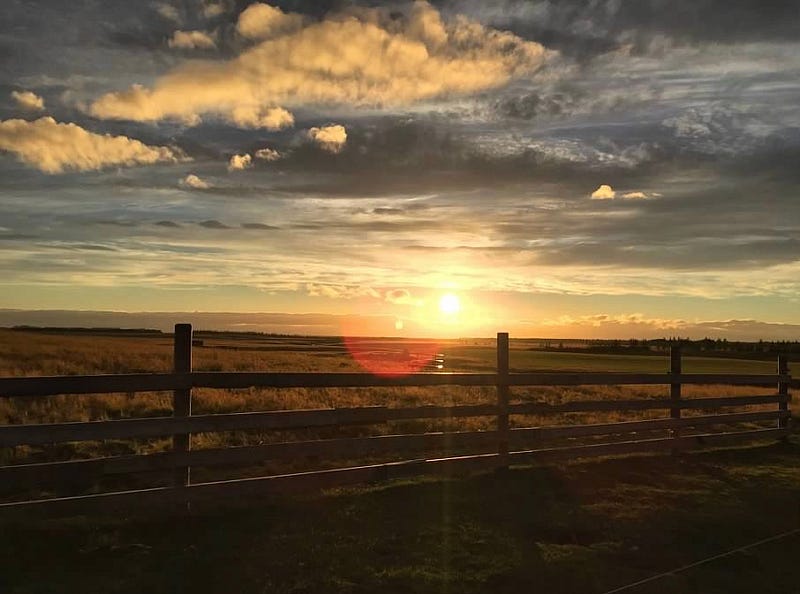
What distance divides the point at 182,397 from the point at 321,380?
1542 millimetres

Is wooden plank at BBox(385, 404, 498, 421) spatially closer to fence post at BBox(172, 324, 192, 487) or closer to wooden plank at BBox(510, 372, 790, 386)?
wooden plank at BBox(510, 372, 790, 386)

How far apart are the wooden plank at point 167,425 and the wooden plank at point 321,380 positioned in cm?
31

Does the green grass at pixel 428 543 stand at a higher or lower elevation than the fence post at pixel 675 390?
lower

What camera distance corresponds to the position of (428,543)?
20.0 ft

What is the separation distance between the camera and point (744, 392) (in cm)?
3219

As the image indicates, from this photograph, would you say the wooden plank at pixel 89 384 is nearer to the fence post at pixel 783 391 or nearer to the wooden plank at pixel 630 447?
the wooden plank at pixel 630 447

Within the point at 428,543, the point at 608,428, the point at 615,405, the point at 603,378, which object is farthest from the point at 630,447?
the point at 428,543

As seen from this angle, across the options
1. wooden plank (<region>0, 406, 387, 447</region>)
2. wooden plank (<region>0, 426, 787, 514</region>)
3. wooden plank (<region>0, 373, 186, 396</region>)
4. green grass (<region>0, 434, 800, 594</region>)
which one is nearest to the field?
green grass (<region>0, 434, 800, 594</region>)

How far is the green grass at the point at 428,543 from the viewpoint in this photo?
513cm

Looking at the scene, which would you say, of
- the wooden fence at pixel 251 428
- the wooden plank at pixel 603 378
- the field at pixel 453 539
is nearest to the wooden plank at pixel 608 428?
the wooden fence at pixel 251 428

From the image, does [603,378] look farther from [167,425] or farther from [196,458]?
[167,425]

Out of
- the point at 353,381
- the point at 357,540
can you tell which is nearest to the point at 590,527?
the point at 357,540

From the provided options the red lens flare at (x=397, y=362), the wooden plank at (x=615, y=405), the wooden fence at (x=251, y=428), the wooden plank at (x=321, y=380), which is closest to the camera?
the wooden fence at (x=251, y=428)

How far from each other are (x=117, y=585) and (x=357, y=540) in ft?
6.55
